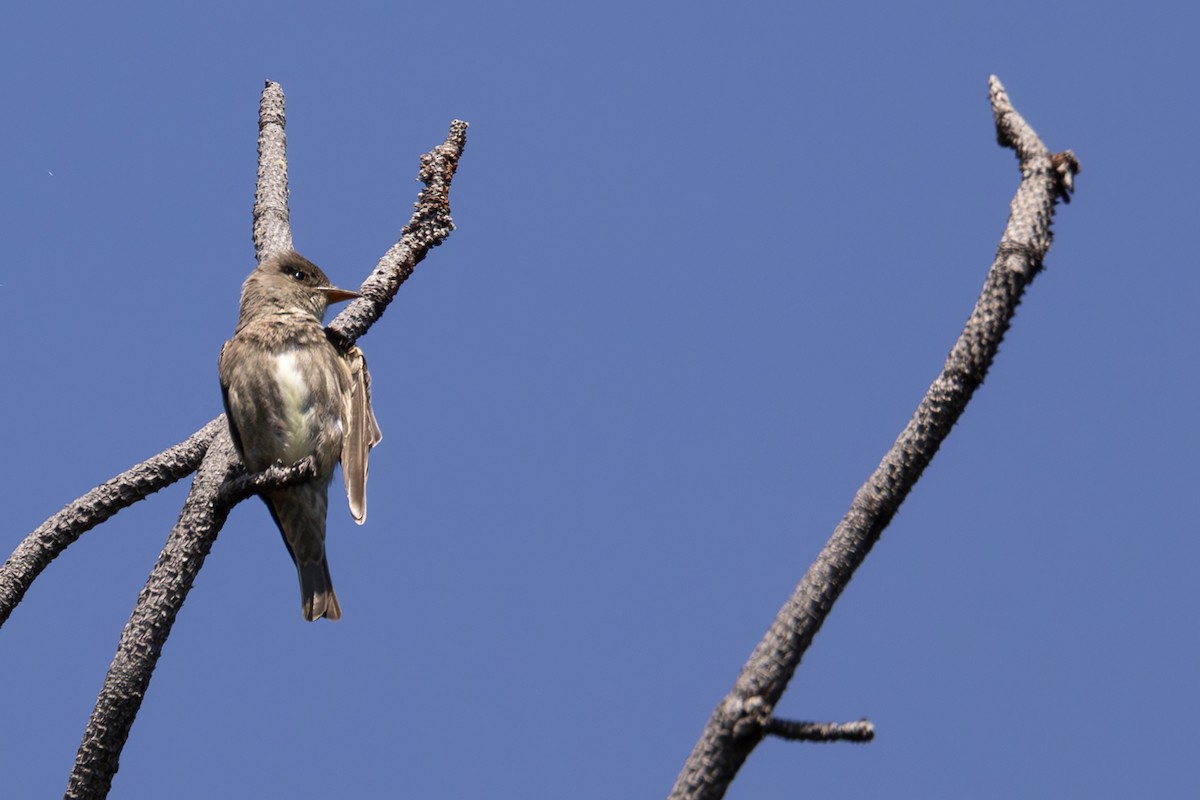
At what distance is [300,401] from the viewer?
6020mm

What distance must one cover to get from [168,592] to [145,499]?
846mm

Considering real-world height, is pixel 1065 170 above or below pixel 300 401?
below

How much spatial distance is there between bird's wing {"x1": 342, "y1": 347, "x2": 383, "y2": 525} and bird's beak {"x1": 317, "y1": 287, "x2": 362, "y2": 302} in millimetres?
263

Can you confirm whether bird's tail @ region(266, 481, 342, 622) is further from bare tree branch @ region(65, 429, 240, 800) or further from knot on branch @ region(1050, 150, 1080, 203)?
knot on branch @ region(1050, 150, 1080, 203)

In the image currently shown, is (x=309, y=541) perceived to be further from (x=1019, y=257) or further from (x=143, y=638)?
(x=1019, y=257)

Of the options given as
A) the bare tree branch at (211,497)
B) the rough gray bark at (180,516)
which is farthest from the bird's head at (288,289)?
the rough gray bark at (180,516)

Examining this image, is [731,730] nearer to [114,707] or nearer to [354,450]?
[114,707]

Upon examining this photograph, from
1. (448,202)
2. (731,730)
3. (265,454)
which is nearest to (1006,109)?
(731,730)

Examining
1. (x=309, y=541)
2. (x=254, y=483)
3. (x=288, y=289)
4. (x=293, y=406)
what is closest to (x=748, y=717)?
(x=254, y=483)

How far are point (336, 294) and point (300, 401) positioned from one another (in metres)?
0.67

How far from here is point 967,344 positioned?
8.45ft

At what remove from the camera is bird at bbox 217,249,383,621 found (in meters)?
5.96

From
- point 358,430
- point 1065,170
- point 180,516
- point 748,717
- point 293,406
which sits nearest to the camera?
point 748,717

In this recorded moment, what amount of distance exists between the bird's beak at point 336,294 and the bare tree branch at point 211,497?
0.33m
